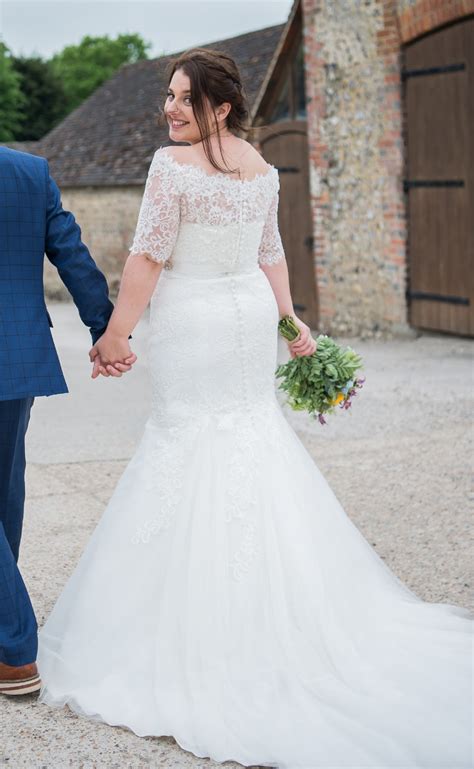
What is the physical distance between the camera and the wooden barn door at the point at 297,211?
1328cm

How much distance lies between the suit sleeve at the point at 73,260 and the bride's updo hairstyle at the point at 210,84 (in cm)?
53

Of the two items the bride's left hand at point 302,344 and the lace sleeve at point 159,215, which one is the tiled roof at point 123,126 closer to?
the bride's left hand at point 302,344

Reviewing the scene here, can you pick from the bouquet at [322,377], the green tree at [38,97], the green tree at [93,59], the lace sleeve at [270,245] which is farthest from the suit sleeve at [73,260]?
the green tree at [93,59]

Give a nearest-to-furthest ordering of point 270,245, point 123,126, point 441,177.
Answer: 1. point 270,245
2. point 441,177
3. point 123,126

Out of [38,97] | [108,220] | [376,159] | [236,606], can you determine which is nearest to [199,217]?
[236,606]

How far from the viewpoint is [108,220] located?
66.6 ft

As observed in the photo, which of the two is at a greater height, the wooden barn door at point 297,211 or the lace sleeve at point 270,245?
the lace sleeve at point 270,245

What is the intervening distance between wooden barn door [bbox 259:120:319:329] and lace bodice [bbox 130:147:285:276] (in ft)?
31.6

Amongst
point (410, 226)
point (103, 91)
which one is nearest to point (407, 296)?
point (410, 226)

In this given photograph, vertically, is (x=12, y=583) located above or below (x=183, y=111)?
below

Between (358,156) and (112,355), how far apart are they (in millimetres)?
8539

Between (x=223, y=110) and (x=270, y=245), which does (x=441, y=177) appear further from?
(x=223, y=110)

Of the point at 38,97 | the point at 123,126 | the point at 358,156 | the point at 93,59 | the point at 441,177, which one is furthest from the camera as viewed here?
the point at 93,59

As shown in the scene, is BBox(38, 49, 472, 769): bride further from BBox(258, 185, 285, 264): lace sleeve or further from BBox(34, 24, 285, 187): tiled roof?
BBox(34, 24, 285, 187): tiled roof
